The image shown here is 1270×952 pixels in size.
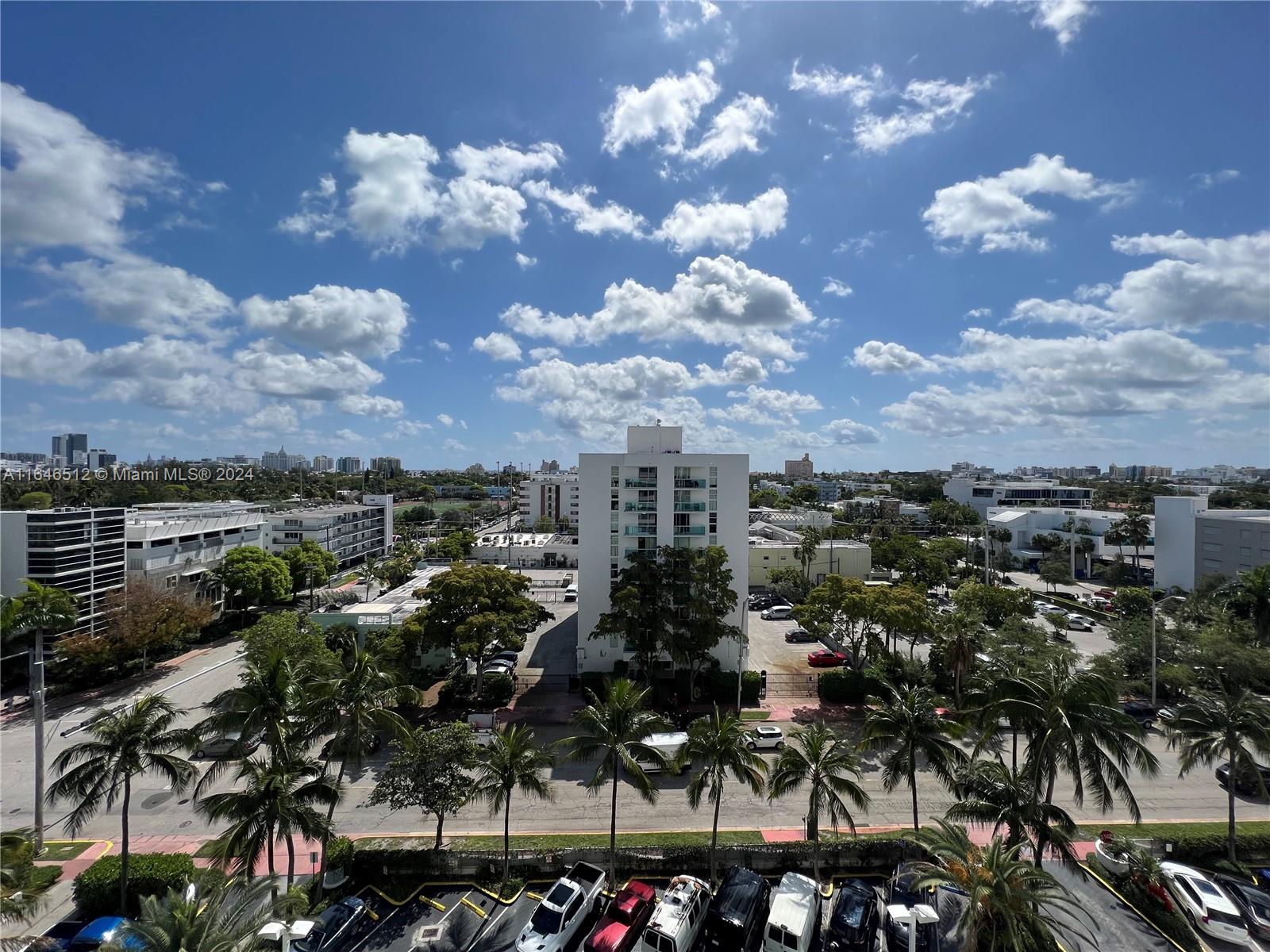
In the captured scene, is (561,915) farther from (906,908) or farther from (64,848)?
(64,848)

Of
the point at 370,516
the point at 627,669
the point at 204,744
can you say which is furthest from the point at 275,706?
the point at 370,516

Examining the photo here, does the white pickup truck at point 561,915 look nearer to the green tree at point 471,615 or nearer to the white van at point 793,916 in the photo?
the white van at point 793,916

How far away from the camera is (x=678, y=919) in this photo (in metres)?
14.2

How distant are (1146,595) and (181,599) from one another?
74508 mm

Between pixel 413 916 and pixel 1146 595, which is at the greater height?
pixel 1146 595

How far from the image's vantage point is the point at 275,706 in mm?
16438

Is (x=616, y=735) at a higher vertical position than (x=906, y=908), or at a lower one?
higher

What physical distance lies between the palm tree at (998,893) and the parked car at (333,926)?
15099 millimetres

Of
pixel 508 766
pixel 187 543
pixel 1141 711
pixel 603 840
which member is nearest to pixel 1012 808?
pixel 603 840

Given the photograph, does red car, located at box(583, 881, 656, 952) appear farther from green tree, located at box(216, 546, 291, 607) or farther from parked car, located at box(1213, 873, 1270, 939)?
green tree, located at box(216, 546, 291, 607)

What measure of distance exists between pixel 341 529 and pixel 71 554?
33.9 m

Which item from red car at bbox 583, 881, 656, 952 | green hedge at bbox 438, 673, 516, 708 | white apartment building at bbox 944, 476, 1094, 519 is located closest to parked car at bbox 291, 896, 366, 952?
red car at bbox 583, 881, 656, 952

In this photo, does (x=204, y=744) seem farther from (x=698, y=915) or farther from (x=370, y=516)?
(x=370, y=516)

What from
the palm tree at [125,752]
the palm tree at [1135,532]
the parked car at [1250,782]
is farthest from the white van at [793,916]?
the palm tree at [1135,532]
